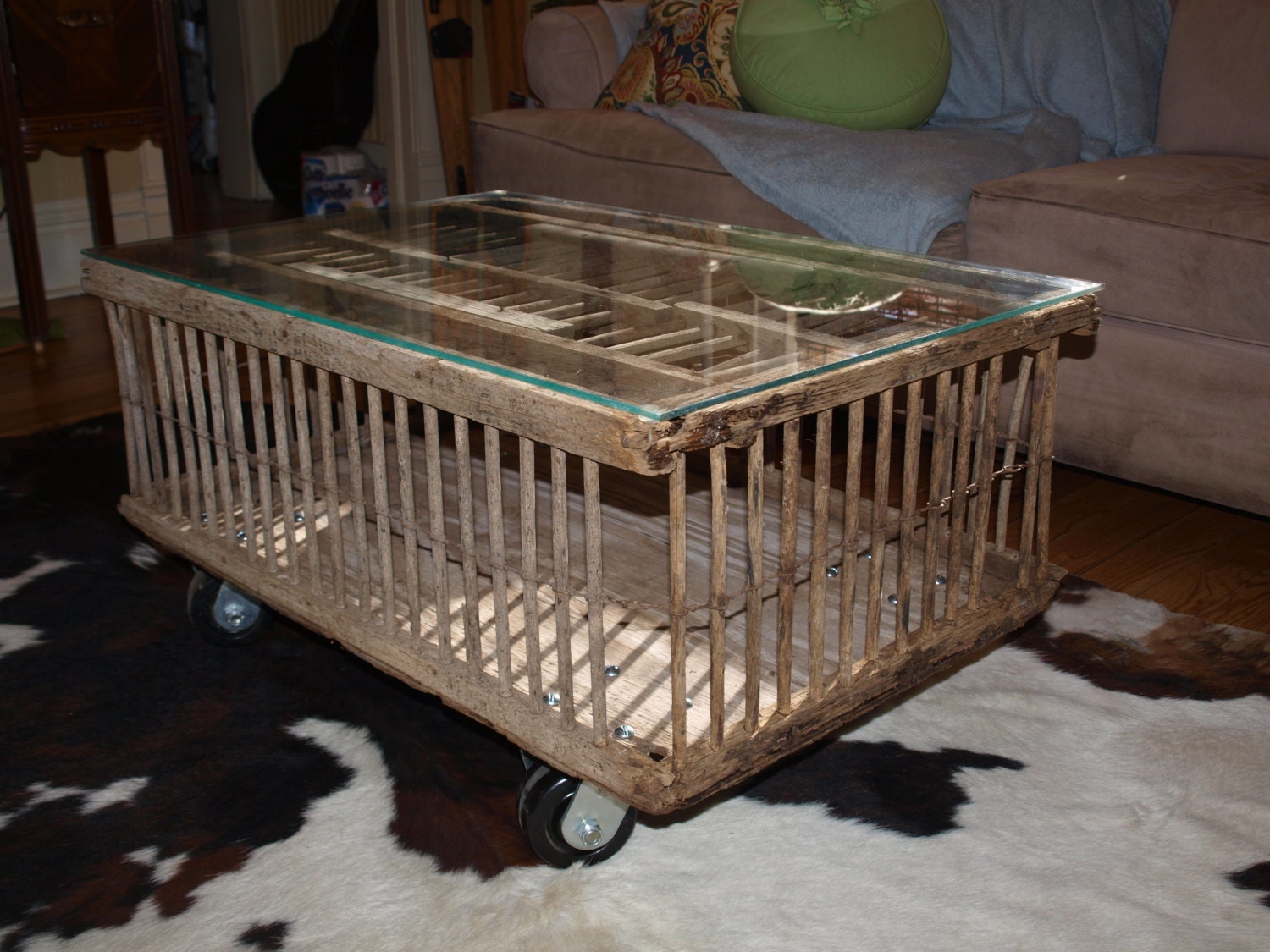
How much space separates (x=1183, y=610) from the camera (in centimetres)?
149

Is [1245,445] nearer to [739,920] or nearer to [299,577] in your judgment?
[739,920]

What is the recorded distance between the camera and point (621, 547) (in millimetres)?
1337

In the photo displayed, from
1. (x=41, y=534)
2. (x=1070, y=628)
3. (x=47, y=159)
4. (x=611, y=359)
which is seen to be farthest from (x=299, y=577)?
(x=47, y=159)

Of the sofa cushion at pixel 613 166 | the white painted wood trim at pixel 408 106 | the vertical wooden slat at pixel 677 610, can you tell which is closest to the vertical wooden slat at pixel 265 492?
the vertical wooden slat at pixel 677 610

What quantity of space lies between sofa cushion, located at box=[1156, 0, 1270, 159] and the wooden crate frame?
103cm

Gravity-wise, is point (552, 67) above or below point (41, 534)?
above

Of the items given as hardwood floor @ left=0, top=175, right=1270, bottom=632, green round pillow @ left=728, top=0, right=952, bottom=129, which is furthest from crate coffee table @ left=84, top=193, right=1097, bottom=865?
green round pillow @ left=728, top=0, right=952, bottom=129

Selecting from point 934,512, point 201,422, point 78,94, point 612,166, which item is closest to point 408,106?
point 78,94

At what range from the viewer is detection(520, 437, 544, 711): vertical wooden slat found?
0.96 meters

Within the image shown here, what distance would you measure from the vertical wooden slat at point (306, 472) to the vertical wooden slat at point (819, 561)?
1.62ft

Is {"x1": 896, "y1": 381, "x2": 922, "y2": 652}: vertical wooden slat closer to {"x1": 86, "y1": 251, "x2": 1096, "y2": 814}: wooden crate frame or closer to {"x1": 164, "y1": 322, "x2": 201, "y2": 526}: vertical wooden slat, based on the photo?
{"x1": 86, "y1": 251, "x2": 1096, "y2": 814}: wooden crate frame

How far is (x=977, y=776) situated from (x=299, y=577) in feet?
2.29

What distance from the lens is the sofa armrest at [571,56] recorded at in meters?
2.54

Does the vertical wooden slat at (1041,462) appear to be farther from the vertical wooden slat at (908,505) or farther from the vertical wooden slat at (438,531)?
the vertical wooden slat at (438,531)
